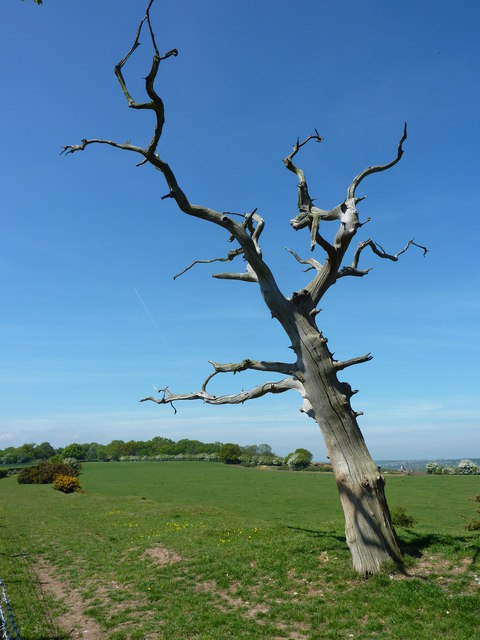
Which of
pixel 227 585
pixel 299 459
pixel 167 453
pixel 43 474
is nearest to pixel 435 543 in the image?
pixel 227 585

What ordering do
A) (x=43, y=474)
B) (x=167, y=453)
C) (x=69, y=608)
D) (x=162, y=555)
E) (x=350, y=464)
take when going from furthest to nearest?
1. (x=167, y=453)
2. (x=43, y=474)
3. (x=162, y=555)
4. (x=69, y=608)
5. (x=350, y=464)

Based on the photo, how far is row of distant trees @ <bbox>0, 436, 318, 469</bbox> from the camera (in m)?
86.7

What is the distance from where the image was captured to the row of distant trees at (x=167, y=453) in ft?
284

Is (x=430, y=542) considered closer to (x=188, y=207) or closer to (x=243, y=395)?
(x=243, y=395)

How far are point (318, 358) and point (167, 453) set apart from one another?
477 feet

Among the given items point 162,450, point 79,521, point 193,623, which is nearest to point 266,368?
point 193,623

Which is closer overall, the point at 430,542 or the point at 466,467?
the point at 430,542

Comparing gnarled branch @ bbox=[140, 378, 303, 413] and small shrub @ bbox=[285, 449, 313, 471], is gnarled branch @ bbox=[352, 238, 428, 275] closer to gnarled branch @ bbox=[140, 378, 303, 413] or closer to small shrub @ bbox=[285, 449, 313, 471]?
gnarled branch @ bbox=[140, 378, 303, 413]

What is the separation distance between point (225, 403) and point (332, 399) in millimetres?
3382

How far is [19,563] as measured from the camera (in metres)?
16.0

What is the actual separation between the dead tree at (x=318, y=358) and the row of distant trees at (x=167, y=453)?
2801 inches

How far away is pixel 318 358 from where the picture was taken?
11680 millimetres

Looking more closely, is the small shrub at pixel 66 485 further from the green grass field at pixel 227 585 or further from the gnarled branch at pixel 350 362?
the gnarled branch at pixel 350 362

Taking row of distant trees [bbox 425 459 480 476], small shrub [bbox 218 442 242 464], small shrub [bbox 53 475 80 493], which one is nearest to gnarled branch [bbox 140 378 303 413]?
small shrub [bbox 53 475 80 493]
